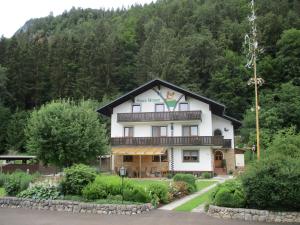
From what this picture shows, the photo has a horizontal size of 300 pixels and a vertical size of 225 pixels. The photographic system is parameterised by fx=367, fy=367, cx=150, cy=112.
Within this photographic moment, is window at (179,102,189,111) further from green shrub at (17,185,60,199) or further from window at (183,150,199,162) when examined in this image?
green shrub at (17,185,60,199)

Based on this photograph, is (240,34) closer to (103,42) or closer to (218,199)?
(103,42)

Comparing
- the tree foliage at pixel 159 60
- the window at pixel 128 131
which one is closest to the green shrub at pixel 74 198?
the window at pixel 128 131

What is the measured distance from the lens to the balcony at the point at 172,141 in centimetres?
3772

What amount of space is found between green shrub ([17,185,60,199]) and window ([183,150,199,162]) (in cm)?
2221

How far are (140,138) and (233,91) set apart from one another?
83.2 ft

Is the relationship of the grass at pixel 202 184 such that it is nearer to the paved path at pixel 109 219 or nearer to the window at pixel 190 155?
the window at pixel 190 155

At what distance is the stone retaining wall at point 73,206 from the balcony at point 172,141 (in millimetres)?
21483

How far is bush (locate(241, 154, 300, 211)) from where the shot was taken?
13.7m

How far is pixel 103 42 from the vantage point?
6975 cm

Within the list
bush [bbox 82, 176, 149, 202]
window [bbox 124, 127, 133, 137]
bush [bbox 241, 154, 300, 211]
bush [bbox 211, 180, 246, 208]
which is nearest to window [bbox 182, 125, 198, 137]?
window [bbox 124, 127, 133, 137]

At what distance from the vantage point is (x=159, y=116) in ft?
130

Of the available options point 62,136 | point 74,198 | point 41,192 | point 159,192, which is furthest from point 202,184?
point 41,192

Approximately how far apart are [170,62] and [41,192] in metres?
47.1

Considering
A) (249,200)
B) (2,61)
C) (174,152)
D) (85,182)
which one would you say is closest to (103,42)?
(2,61)
